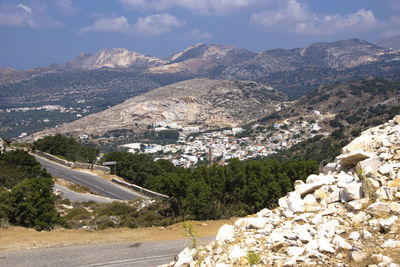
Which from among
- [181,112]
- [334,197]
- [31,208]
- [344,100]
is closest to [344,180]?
[334,197]

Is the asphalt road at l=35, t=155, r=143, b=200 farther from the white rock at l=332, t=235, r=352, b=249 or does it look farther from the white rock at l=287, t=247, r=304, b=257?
the white rock at l=332, t=235, r=352, b=249

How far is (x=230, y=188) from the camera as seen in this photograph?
50.7 feet

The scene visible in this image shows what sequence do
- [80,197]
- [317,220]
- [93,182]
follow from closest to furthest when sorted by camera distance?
[317,220]
[80,197]
[93,182]

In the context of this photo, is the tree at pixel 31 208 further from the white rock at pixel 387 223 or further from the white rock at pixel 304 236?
the white rock at pixel 387 223

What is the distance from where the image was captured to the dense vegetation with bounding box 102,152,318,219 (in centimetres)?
1372

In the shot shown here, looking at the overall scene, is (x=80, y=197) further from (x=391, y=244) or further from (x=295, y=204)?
(x=391, y=244)

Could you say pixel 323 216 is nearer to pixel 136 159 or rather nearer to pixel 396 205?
pixel 396 205

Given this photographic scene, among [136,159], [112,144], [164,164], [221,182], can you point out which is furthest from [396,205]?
[112,144]

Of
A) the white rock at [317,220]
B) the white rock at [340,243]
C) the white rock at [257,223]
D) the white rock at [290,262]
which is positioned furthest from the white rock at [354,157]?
the white rock at [290,262]

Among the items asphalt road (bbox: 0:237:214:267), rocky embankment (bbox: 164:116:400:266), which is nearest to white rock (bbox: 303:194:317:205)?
rocky embankment (bbox: 164:116:400:266)

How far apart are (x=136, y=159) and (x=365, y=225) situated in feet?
105

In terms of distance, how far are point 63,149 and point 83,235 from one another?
33946 millimetres

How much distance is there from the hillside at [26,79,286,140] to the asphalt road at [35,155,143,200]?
125m

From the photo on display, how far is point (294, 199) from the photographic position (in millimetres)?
6727
